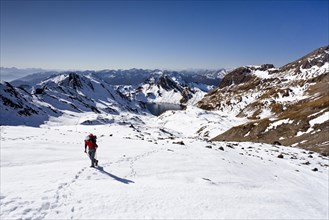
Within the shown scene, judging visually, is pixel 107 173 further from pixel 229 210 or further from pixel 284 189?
pixel 284 189

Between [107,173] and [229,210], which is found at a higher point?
[107,173]

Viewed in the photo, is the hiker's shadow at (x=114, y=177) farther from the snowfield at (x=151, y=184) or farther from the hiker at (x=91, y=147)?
the hiker at (x=91, y=147)

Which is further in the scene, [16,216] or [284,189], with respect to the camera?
[284,189]

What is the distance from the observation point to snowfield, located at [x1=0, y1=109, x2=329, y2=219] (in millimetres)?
12398

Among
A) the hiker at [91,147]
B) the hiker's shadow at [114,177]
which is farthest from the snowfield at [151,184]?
the hiker at [91,147]

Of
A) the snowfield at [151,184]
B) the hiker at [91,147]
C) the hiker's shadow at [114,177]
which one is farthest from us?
the hiker at [91,147]

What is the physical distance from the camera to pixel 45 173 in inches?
683

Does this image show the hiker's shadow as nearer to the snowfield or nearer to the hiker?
the snowfield

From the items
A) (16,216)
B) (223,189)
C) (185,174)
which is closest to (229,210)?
(223,189)

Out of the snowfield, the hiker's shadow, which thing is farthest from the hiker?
the snowfield

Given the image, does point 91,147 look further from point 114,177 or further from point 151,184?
point 151,184

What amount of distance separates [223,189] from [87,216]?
10719mm

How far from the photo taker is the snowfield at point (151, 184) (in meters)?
12.4

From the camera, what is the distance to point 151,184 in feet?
56.3
